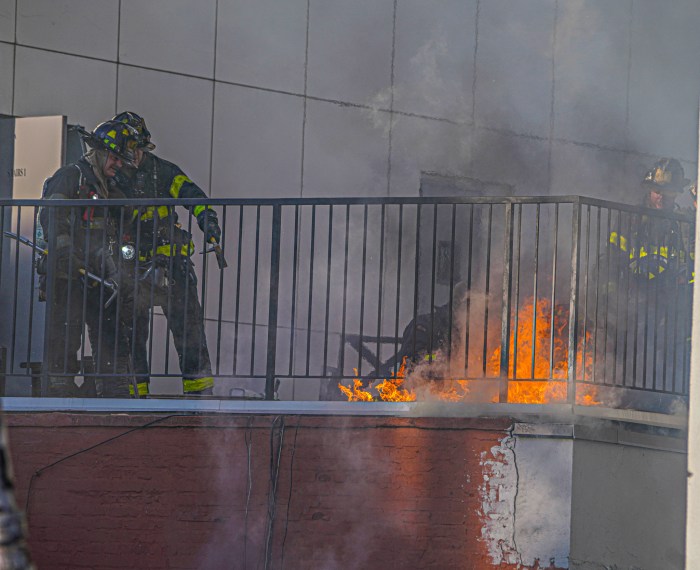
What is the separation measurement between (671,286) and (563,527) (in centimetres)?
196

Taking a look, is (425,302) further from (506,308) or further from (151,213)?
(506,308)

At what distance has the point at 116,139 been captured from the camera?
866cm

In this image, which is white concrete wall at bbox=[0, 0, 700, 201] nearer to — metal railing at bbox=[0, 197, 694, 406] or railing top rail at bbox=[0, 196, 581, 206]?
metal railing at bbox=[0, 197, 694, 406]

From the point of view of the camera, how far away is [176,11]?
11.3 metres

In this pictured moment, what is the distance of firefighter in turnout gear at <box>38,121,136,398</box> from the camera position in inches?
321

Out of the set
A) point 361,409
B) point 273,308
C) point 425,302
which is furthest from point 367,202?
point 425,302

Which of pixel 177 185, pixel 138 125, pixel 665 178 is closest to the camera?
pixel 138 125

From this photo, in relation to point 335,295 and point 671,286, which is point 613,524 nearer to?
point 671,286

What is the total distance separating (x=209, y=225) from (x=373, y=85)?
461 centimetres

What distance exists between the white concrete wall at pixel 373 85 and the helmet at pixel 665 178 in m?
3.01

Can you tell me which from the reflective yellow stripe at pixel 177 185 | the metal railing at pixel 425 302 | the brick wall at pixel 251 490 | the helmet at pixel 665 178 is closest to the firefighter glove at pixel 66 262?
the metal railing at pixel 425 302

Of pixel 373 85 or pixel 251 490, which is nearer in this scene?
pixel 251 490

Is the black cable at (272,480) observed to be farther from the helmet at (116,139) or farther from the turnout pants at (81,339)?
the helmet at (116,139)

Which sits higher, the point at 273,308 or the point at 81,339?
the point at 273,308
